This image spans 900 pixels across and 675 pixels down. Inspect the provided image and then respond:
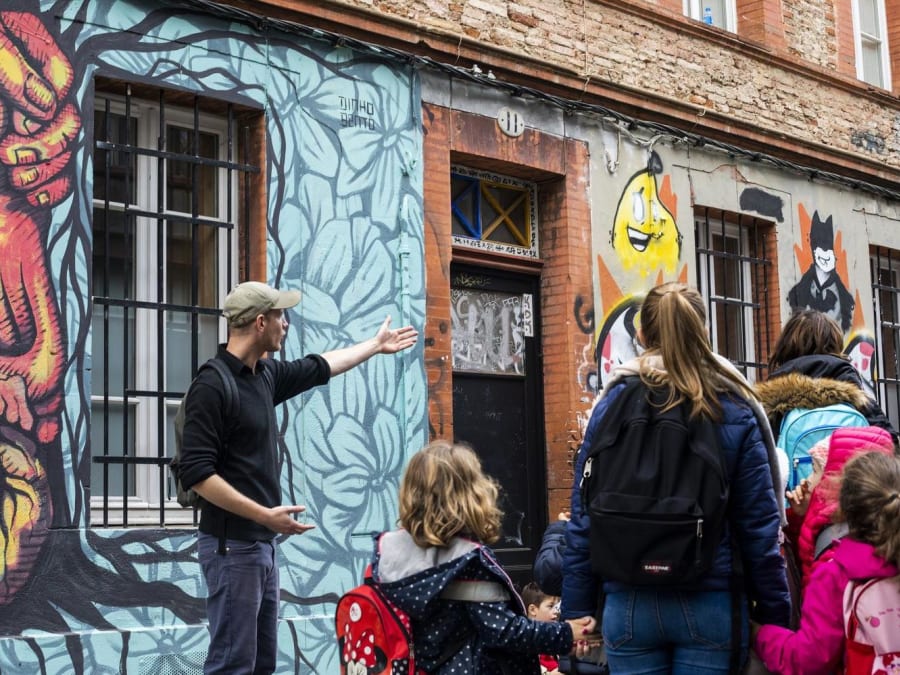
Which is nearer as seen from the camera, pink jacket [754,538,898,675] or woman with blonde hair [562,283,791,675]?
woman with blonde hair [562,283,791,675]

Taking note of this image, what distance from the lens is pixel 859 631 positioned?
4332mm

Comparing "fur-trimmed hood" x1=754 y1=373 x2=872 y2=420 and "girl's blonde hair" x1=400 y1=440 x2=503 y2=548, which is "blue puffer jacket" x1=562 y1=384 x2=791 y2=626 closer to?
"girl's blonde hair" x1=400 y1=440 x2=503 y2=548

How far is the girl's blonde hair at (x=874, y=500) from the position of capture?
4.31 metres

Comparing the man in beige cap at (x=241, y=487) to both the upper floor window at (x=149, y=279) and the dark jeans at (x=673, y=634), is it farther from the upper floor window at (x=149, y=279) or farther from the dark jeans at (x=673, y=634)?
the upper floor window at (x=149, y=279)

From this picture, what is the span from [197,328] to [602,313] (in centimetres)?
382

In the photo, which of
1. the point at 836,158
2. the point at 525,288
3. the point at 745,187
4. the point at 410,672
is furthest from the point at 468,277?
the point at 410,672

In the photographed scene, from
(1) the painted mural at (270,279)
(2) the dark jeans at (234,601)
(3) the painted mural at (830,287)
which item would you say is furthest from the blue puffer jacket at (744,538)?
(3) the painted mural at (830,287)

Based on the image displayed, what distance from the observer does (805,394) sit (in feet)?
18.4

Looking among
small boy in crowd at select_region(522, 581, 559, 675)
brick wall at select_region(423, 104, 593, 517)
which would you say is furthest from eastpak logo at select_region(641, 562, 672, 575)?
brick wall at select_region(423, 104, 593, 517)

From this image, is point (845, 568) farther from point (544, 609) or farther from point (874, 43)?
point (874, 43)

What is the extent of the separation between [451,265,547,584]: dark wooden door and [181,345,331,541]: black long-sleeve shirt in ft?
14.9

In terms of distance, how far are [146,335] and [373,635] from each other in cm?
428

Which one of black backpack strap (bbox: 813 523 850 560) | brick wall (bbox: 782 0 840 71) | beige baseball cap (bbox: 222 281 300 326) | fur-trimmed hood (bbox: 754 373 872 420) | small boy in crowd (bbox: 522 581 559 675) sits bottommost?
small boy in crowd (bbox: 522 581 559 675)

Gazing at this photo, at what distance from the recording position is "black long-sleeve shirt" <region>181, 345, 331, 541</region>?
5484mm
